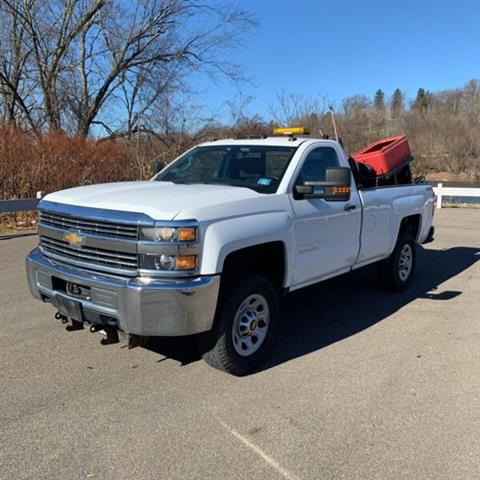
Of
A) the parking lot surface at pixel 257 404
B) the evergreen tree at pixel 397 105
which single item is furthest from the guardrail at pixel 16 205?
the evergreen tree at pixel 397 105

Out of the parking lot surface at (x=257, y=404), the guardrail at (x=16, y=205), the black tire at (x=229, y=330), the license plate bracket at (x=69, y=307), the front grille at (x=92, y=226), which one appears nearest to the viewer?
the parking lot surface at (x=257, y=404)

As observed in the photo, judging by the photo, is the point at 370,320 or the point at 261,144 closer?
the point at 261,144

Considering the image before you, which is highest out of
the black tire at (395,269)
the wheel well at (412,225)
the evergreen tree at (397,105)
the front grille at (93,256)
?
the evergreen tree at (397,105)

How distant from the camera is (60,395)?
3.94m

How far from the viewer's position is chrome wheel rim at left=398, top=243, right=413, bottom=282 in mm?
7230

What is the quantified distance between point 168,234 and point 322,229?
1941mm

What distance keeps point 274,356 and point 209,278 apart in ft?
4.41

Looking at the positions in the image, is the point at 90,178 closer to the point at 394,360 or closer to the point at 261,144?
the point at 261,144

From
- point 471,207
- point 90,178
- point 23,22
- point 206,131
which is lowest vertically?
point 471,207

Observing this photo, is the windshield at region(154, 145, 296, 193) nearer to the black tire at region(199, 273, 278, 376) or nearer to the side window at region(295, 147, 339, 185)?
the side window at region(295, 147, 339, 185)

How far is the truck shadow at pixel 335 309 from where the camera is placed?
4.98 meters

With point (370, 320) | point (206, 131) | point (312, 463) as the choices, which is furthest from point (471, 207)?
point (312, 463)

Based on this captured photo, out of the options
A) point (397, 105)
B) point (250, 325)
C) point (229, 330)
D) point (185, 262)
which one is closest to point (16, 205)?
point (250, 325)

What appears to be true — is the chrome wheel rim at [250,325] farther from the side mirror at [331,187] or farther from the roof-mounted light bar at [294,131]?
the roof-mounted light bar at [294,131]
